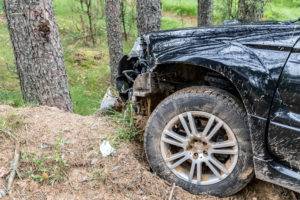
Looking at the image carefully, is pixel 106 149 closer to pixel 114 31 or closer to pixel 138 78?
pixel 138 78

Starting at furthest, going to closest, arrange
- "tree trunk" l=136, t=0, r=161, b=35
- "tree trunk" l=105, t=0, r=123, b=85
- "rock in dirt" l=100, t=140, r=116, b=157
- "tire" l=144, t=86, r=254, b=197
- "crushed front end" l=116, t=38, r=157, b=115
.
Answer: "tree trunk" l=105, t=0, r=123, b=85, "tree trunk" l=136, t=0, r=161, b=35, "crushed front end" l=116, t=38, r=157, b=115, "rock in dirt" l=100, t=140, r=116, b=157, "tire" l=144, t=86, r=254, b=197

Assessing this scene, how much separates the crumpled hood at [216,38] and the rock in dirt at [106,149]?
96 centimetres

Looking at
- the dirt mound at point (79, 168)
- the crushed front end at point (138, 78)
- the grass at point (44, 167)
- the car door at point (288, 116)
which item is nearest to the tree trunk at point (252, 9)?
the crushed front end at point (138, 78)

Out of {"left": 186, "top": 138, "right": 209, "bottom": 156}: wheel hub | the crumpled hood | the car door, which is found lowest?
{"left": 186, "top": 138, "right": 209, "bottom": 156}: wheel hub

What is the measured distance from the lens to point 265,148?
3.76 m

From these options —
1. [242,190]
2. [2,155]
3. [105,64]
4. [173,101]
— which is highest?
[173,101]

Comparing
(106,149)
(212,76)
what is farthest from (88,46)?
(212,76)

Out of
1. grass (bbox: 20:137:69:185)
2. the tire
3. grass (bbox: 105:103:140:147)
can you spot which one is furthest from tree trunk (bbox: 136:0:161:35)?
grass (bbox: 20:137:69:185)

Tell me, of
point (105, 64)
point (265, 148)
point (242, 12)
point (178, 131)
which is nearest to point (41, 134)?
point (178, 131)

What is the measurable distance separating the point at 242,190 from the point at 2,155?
2.29m

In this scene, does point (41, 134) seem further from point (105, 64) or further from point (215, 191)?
point (105, 64)

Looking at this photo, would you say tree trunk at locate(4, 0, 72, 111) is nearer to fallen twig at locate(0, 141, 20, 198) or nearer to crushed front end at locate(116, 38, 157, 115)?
crushed front end at locate(116, 38, 157, 115)

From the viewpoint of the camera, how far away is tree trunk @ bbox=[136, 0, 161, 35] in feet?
28.6

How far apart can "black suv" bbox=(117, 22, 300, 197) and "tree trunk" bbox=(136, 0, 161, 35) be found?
4.23m
